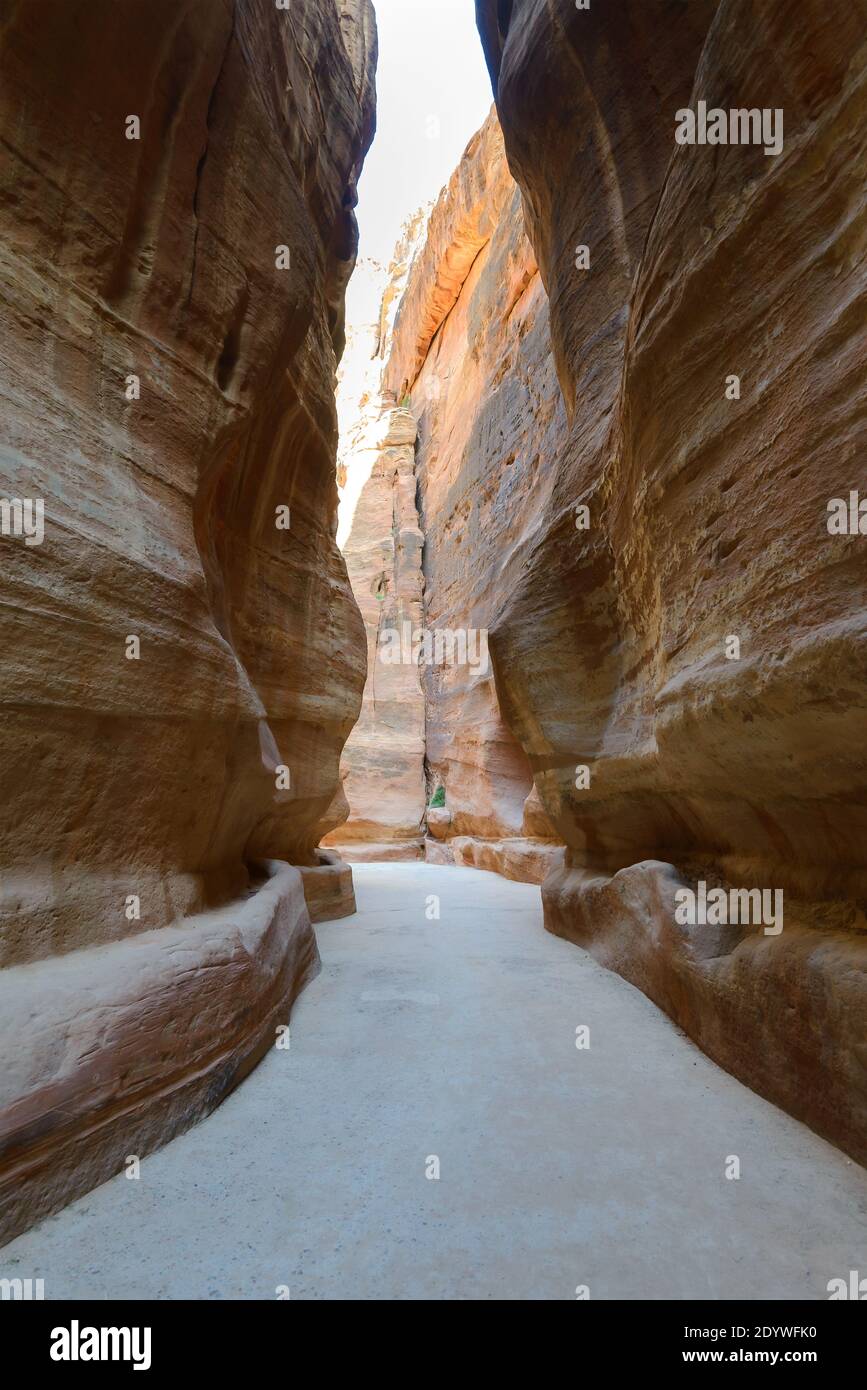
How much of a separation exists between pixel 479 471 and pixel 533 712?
15415 millimetres

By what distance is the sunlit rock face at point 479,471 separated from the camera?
1570 centimetres

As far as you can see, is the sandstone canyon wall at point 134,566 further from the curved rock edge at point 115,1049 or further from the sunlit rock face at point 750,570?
the sunlit rock face at point 750,570

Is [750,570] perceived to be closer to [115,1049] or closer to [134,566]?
[134,566]

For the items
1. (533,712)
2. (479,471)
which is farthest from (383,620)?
(533,712)

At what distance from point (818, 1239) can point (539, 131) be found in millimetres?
10302

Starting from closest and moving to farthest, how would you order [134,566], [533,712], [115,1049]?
1. [115,1049]
2. [134,566]
3. [533,712]

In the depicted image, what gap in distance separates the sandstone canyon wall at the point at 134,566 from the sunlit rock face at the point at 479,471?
27.4 ft

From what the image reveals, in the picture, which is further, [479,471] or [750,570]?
[479,471]

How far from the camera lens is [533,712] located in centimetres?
688

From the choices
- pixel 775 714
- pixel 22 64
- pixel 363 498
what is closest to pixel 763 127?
pixel 775 714

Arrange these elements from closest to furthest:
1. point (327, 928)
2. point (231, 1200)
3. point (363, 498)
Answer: point (231, 1200) → point (327, 928) → point (363, 498)

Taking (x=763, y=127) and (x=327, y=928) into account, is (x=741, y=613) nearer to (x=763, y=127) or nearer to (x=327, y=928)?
(x=763, y=127)

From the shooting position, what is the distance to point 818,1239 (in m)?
1.96

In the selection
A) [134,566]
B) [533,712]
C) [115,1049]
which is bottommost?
[115,1049]
